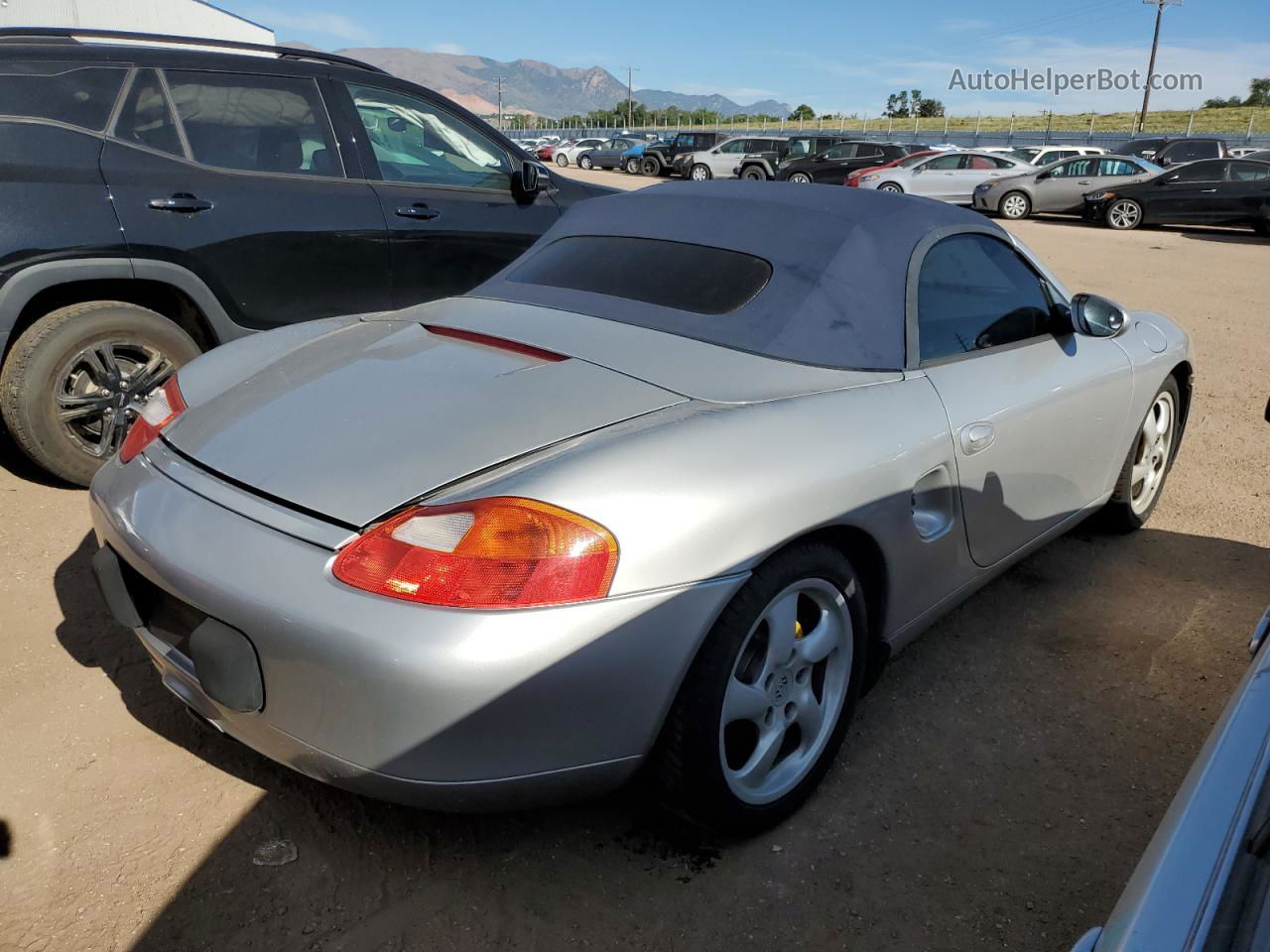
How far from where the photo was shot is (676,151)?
31.6 metres

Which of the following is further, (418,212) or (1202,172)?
(1202,172)

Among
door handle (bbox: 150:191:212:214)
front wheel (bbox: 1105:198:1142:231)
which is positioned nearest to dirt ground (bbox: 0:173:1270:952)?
door handle (bbox: 150:191:212:214)

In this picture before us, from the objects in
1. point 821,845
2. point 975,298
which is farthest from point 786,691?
point 975,298

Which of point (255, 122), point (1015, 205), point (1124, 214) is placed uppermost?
point (255, 122)

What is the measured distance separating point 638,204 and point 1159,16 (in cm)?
5579

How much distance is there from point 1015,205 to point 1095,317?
19.0 metres

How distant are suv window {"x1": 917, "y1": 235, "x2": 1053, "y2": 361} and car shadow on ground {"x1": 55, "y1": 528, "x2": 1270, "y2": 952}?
1.05m

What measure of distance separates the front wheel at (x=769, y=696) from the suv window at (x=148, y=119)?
11.4 ft

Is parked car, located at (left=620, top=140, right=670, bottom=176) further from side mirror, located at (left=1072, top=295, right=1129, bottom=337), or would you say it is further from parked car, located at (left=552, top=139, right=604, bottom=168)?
side mirror, located at (left=1072, top=295, right=1129, bottom=337)

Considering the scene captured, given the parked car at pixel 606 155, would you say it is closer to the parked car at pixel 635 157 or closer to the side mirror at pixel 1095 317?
the parked car at pixel 635 157

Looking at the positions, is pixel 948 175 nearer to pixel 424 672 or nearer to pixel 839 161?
pixel 839 161

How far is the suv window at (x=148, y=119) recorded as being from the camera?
414 cm

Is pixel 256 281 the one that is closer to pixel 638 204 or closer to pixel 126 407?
pixel 126 407

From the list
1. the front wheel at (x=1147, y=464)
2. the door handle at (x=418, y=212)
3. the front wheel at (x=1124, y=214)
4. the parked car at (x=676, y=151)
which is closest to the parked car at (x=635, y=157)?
the parked car at (x=676, y=151)
